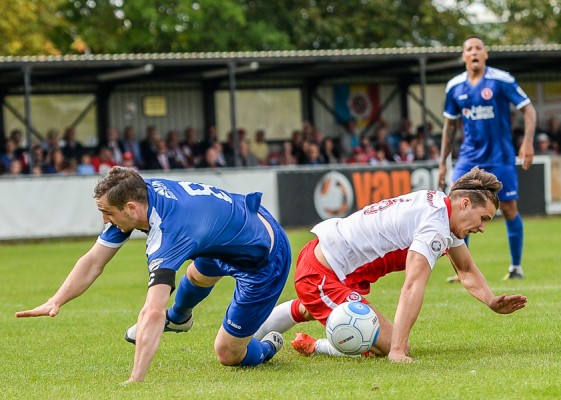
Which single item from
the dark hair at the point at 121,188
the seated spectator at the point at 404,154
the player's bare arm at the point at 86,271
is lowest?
the seated spectator at the point at 404,154

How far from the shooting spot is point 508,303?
7414 mm

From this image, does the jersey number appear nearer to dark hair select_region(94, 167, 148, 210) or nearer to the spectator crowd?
dark hair select_region(94, 167, 148, 210)

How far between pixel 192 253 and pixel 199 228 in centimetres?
14

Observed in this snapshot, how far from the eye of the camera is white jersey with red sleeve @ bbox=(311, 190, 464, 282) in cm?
741

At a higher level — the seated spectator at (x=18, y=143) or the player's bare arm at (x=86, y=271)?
the player's bare arm at (x=86, y=271)

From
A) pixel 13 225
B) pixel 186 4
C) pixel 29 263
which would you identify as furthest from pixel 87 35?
pixel 29 263

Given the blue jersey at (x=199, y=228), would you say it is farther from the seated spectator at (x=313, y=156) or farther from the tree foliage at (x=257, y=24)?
the tree foliage at (x=257, y=24)

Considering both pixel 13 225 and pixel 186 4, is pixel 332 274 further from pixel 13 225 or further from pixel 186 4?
pixel 186 4

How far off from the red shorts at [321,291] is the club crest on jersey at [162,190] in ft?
4.98

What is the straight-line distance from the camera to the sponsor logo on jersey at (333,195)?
22906 millimetres

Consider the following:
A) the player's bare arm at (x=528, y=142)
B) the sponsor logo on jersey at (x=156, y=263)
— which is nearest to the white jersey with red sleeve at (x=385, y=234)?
the sponsor logo on jersey at (x=156, y=263)

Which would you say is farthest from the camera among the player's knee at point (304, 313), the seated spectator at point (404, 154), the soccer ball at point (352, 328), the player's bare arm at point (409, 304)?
the seated spectator at point (404, 154)

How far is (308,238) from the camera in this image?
67.9 feet

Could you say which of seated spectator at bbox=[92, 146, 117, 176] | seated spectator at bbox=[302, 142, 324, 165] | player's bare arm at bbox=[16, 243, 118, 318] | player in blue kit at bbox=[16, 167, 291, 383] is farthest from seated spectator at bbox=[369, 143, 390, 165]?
player's bare arm at bbox=[16, 243, 118, 318]
